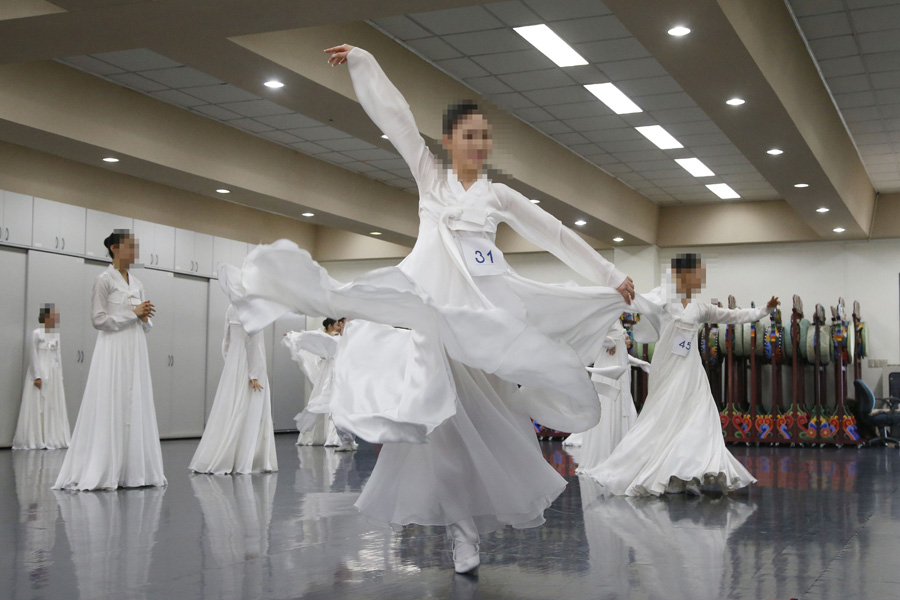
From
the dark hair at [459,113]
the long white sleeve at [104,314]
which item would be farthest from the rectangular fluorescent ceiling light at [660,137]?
the dark hair at [459,113]

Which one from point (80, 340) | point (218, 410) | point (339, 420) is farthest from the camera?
point (80, 340)

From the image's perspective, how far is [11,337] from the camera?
497 inches

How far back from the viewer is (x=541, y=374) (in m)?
3.31

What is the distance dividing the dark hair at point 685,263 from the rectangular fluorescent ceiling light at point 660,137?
501 centimetres

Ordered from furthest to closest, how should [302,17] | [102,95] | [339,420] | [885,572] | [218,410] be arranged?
[102,95]
[218,410]
[302,17]
[885,572]
[339,420]

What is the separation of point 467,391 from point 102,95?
26.5 feet

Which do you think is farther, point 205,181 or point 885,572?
point 205,181

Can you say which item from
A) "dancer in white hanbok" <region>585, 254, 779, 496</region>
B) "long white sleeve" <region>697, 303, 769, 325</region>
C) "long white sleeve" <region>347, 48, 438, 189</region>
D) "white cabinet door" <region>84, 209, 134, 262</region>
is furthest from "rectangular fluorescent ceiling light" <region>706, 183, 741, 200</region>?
"long white sleeve" <region>347, 48, 438, 189</region>

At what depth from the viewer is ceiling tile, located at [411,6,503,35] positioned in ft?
26.2

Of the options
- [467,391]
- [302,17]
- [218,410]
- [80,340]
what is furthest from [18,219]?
[467,391]

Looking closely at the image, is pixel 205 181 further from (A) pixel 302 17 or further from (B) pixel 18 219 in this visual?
(A) pixel 302 17

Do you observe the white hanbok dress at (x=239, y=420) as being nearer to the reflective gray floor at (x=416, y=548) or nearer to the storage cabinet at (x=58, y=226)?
the reflective gray floor at (x=416, y=548)

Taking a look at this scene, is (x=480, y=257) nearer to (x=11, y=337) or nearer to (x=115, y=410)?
(x=115, y=410)

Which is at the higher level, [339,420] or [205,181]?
[205,181]
